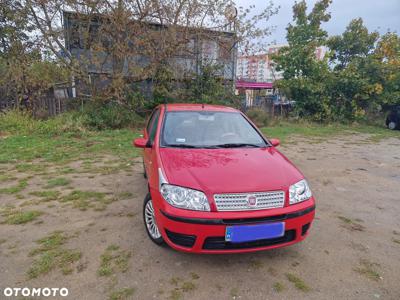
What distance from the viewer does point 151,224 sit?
276 cm

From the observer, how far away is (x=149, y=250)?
8.48 feet

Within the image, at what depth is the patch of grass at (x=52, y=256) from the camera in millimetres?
2268

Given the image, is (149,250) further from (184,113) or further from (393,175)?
(393,175)

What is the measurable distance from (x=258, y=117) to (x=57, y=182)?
32.1 feet

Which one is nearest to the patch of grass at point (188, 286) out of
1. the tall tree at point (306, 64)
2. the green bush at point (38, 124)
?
the green bush at point (38, 124)

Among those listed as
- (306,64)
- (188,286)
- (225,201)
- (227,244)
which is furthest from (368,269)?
(306,64)

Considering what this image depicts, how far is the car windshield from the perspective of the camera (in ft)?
10.2

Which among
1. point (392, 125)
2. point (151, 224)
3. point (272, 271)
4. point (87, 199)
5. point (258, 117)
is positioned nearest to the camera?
point (272, 271)

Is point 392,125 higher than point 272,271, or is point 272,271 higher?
point 392,125

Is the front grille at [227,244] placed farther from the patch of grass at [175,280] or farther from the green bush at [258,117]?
the green bush at [258,117]

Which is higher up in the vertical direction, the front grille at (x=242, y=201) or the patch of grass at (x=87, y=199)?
the front grille at (x=242, y=201)

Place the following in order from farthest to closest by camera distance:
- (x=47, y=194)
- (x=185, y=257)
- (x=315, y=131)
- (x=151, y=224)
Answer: (x=315, y=131) < (x=47, y=194) < (x=151, y=224) < (x=185, y=257)

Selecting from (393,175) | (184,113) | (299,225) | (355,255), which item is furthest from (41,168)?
(393,175)

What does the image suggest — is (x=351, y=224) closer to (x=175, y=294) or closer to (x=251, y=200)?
(x=251, y=200)
